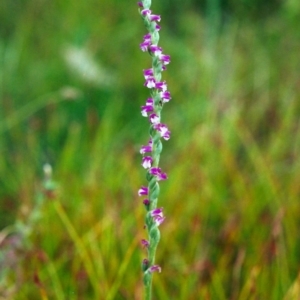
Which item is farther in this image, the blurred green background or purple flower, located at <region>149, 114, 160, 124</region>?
the blurred green background

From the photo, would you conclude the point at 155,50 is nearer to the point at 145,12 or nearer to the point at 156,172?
the point at 145,12

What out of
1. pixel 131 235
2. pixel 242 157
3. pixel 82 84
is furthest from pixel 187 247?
pixel 82 84

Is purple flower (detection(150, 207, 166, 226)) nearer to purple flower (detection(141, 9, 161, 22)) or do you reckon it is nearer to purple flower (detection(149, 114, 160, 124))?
purple flower (detection(149, 114, 160, 124))

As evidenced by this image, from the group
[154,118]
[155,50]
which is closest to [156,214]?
[154,118]

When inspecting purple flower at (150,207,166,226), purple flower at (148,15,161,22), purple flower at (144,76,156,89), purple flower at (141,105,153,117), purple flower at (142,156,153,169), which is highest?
purple flower at (148,15,161,22)

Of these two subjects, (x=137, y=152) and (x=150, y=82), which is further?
(x=137, y=152)

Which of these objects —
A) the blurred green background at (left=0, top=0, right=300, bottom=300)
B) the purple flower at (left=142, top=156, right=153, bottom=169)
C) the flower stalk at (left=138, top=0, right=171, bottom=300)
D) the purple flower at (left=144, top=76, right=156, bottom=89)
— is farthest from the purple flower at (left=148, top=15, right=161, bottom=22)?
the blurred green background at (left=0, top=0, right=300, bottom=300)

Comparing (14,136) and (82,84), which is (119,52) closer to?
(82,84)

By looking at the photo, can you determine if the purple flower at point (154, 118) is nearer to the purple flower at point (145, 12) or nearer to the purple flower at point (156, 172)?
the purple flower at point (156, 172)
